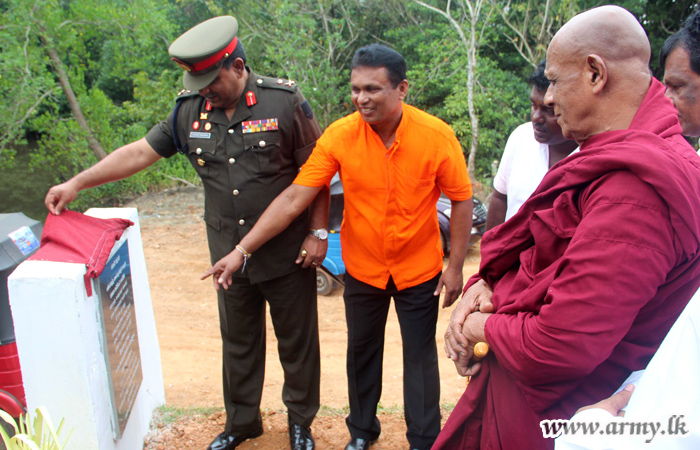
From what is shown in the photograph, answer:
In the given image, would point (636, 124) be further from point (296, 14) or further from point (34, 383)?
point (296, 14)

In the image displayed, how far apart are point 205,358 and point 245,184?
3.17 meters

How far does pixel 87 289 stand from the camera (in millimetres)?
2164

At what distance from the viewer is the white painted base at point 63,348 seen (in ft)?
6.73

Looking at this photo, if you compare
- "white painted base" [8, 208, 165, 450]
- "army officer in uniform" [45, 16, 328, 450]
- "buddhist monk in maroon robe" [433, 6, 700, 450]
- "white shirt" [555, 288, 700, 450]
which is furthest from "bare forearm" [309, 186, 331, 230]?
"white shirt" [555, 288, 700, 450]

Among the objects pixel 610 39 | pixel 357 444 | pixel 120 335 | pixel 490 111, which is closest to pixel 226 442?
pixel 357 444

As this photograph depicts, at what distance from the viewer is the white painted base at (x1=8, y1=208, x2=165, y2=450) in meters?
2.05

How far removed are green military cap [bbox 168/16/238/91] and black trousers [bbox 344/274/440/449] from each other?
1262 mm

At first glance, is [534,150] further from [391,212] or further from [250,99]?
[250,99]

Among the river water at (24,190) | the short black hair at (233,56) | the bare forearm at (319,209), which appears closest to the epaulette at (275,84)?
the short black hair at (233,56)

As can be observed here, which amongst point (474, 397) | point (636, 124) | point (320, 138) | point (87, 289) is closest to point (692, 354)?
point (636, 124)

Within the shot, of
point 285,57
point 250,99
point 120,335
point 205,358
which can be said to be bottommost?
point 205,358

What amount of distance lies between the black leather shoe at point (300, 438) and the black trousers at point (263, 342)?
1.5 inches

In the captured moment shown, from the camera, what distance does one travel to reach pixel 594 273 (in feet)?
3.99

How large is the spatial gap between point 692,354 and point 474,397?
0.71 m
